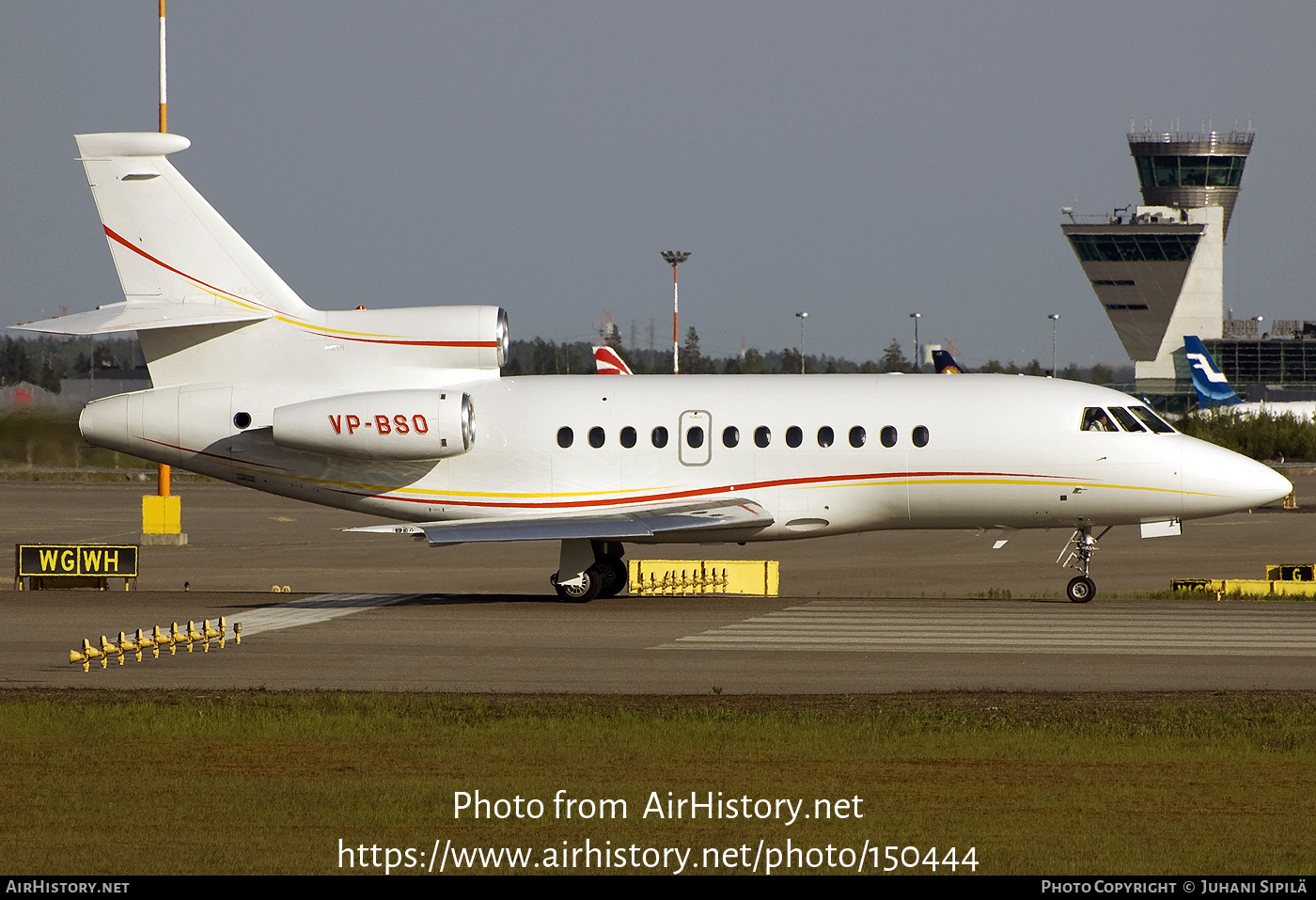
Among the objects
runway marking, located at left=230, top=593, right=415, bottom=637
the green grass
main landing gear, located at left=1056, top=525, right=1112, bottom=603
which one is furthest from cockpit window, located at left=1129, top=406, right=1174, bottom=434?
runway marking, located at left=230, top=593, right=415, bottom=637

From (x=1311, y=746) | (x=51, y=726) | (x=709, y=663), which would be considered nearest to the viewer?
(x=1311, y=746)

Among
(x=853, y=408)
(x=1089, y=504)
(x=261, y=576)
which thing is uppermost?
(x=853, y=408)

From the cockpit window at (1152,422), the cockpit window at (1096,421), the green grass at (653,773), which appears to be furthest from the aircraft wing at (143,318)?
the cockpit window at (1152,422)

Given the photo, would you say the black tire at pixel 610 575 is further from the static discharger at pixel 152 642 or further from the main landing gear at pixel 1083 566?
the main landing gear at pixel 1083 566

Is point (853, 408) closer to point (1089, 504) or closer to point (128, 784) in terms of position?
point (1089, 504)

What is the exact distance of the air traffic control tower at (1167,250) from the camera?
138 m

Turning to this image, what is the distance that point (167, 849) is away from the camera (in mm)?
10008

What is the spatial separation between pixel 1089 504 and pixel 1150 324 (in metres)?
123

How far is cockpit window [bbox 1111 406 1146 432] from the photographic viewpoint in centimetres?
2473

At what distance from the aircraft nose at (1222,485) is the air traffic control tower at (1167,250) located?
118 metres

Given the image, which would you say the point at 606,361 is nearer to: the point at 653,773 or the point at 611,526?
the point at 611,526

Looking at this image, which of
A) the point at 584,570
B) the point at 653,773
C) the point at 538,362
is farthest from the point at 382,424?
the point at 538,362
